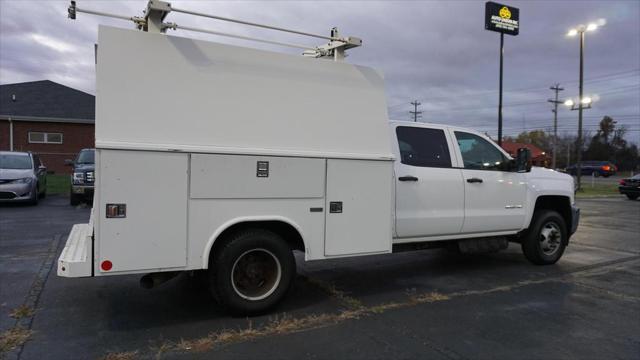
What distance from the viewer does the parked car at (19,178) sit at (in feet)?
45.3

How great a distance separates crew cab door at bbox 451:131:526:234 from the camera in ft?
22.2

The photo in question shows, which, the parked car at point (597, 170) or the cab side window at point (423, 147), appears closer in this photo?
the cab side window at point (423, 147)

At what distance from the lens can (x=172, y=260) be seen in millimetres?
4555

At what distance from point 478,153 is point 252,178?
11.8ft

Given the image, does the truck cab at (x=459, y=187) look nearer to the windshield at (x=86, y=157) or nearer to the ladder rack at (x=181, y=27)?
the ladder rack at (x=181, y=27)

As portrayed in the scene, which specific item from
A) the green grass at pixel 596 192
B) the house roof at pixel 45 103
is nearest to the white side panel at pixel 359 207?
the green grass at pixel 596 192

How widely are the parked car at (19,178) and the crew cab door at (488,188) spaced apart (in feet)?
40.2

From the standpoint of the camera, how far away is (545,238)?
785 centimetres

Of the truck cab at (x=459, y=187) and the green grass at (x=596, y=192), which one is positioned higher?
the truck cab at (x=459, y=187)

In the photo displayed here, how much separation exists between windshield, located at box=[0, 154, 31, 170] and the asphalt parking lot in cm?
776

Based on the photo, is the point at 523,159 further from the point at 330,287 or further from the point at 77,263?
the point at 77,263

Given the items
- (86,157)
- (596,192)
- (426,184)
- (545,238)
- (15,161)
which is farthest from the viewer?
(596,192)

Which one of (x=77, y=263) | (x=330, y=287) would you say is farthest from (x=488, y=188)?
(x=77, y=263)

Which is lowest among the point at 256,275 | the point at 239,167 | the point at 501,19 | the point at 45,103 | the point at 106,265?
the point at 256,275
